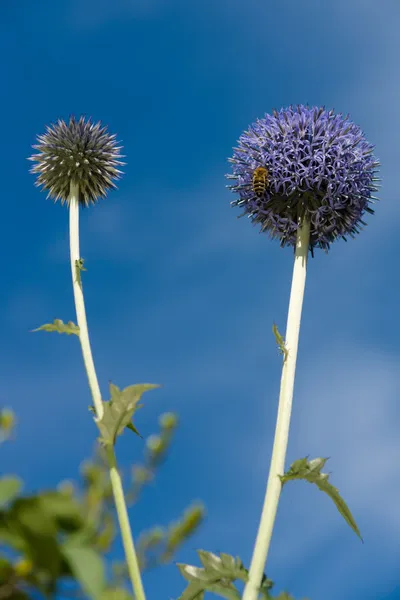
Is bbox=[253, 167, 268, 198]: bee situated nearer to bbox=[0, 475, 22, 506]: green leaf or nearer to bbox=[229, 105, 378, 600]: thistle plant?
bbox=[229, 105, 378, 600]: thistle plant

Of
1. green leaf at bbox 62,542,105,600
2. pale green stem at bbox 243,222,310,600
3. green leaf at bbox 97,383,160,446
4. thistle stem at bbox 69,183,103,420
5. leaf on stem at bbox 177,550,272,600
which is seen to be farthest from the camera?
thistle stem at bbox 69,183,103,420

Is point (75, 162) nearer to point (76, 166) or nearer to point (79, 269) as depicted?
point (76, 166)

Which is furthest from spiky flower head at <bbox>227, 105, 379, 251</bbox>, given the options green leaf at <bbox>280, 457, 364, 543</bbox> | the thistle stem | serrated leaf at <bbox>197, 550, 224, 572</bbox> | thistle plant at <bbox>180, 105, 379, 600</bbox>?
serrated leaf at <bbox>197, 550, 224, 572</bbox>

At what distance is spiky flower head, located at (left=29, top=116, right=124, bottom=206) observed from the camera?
7.98 meters

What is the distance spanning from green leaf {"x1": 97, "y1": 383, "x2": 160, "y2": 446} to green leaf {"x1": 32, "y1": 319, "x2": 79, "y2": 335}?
94 centimetres

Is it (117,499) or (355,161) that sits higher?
(355,161)

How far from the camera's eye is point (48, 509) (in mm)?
802

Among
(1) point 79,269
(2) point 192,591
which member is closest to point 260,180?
(1) point 79,269

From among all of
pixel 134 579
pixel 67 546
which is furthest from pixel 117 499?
pixel 67 546

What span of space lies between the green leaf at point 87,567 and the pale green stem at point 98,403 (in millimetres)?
4248

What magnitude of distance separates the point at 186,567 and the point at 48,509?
4.56 m

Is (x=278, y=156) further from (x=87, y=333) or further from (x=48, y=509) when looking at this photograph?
(x=48, y=509)

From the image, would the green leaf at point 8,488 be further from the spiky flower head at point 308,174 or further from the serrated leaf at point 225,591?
the spiky flower head at point 308,174

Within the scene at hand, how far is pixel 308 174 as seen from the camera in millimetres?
6586
